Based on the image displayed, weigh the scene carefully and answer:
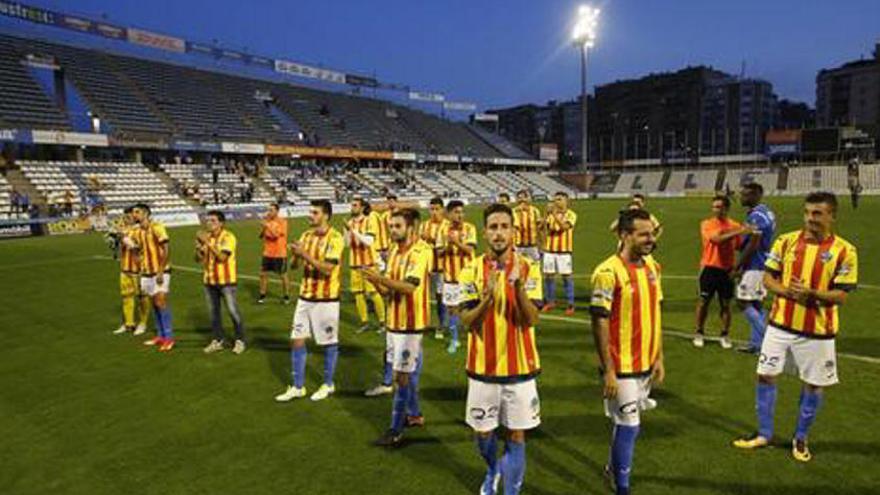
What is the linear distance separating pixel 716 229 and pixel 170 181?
41.3m

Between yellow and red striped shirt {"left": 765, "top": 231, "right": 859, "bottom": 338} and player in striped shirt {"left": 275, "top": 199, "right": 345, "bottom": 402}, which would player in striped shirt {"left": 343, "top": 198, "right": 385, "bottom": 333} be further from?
yellow and red striped shirt {"left": 765, "top": 231, "right": 859, "bottom": 338}

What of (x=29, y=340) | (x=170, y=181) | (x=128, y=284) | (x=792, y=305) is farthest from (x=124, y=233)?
(x=170, y=181)

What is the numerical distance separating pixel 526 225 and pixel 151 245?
7184 mm

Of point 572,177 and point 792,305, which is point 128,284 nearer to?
point 792,305

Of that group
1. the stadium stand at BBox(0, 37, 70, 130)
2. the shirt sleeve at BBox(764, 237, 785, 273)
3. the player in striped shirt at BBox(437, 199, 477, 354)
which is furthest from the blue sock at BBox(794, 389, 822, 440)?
the stadium stand at BBox(0, 37, 70, 130)

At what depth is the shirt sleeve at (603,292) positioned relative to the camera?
4.20 m

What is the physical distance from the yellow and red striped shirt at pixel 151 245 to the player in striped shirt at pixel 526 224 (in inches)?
264

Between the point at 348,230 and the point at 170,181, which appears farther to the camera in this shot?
the point at 170,181

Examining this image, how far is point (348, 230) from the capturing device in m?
10.4

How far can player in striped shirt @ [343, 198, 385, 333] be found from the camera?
10.6 metres

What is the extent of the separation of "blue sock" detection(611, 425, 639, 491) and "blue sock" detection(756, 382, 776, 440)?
193 cm

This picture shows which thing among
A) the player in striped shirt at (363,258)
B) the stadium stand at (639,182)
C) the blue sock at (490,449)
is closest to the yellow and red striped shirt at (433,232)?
the player in striped shirt at (363,258)

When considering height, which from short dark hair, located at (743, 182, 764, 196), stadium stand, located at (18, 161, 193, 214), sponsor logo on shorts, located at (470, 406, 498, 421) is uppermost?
stadium stand, located at (18, 161, 193, 214)

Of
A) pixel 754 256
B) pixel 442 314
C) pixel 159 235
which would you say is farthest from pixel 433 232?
pixel 754 256
